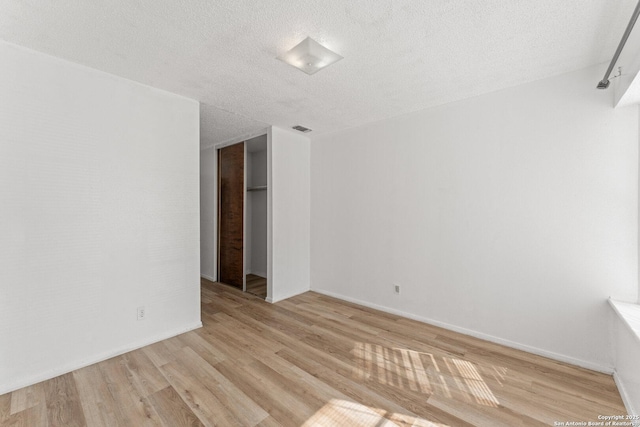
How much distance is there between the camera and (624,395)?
1.88 meters

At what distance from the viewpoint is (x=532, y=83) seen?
8.24 feet

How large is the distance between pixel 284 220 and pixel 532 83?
3.22 meters

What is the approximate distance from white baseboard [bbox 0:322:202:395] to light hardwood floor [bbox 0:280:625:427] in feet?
0.18

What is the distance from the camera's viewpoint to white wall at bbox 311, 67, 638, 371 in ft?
7.25

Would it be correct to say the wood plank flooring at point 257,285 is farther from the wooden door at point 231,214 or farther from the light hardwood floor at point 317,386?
the light hardwood floor at point 317,386

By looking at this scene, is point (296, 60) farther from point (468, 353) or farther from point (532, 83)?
point (468, 353)

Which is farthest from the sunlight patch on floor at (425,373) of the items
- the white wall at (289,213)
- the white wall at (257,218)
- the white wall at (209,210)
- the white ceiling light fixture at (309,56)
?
the white wall at (209,210)

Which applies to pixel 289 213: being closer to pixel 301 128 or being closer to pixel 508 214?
pixel 301 128

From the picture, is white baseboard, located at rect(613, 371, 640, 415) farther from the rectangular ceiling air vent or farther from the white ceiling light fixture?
the rectangular ceiling air vent

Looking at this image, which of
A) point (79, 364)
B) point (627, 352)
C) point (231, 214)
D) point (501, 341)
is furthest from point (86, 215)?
point (627, 352)

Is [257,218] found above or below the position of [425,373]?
above

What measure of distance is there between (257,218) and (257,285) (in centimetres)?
135

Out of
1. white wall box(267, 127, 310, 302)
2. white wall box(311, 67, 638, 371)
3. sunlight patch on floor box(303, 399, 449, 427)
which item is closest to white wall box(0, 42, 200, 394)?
white wall box(267, 127, 310, 302)

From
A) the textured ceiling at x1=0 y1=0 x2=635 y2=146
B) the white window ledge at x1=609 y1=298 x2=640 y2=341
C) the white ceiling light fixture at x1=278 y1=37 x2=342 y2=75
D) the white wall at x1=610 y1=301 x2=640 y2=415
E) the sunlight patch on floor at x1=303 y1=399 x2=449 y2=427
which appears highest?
the textured ceiling at x1=0 y1=0 x2=635 y2=146
